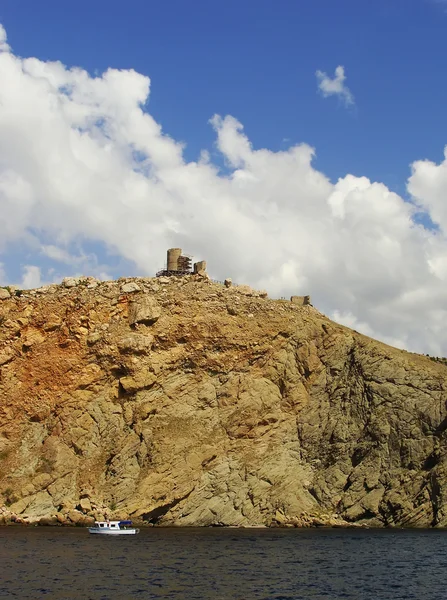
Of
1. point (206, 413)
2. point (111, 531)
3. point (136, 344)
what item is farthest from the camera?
point (136, 344)

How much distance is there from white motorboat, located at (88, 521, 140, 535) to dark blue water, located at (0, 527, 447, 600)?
3.02ft

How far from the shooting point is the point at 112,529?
210ft

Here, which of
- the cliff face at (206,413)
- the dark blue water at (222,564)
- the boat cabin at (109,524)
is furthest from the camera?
the cliff face at (206,413)

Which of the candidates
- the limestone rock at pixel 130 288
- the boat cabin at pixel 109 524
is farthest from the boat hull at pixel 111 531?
the limestone rock at pixel 130 288

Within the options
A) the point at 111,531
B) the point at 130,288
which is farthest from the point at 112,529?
the point at 130,288

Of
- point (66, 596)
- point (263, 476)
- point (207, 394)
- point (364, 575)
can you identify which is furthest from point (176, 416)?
point (66, 596)

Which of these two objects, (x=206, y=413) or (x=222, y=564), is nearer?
(x=222, y=564)

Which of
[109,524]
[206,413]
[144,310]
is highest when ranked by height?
[144,310]

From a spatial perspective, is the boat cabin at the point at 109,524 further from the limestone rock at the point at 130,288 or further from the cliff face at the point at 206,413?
the limestone rock at the point at 130,288

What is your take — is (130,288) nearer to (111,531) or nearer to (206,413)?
(206,413)

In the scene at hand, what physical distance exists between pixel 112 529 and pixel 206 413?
16.2 m

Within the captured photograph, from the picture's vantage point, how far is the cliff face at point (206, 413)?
7000 centimetres

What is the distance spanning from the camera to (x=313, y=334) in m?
82.4

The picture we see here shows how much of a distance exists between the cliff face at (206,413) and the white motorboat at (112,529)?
278 cm
